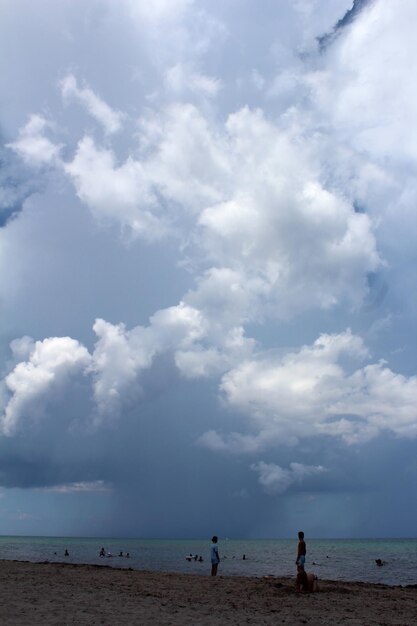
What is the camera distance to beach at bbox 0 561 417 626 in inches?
603

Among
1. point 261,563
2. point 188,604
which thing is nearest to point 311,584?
point 188,604

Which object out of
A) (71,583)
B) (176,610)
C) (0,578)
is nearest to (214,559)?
(71,583)

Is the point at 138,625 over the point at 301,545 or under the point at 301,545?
under

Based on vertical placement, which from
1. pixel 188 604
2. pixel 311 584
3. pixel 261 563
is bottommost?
pixel 261 563

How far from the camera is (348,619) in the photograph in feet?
53.8

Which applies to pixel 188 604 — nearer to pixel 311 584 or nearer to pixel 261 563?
pixel 311 584

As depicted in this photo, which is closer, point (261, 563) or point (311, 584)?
point (311, 584)

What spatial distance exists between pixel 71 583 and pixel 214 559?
1066cm

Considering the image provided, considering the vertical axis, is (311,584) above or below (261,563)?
above

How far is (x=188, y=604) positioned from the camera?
18.8 metres

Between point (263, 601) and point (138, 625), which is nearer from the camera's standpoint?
point (138, 625)

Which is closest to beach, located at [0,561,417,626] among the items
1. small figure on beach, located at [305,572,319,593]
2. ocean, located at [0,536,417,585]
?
small figure on beach, located at [305,572,319,593]

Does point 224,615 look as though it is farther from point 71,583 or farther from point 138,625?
point 71,583

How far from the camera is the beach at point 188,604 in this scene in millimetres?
15305
